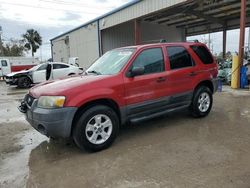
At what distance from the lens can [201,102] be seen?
548 centimetres

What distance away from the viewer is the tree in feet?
159

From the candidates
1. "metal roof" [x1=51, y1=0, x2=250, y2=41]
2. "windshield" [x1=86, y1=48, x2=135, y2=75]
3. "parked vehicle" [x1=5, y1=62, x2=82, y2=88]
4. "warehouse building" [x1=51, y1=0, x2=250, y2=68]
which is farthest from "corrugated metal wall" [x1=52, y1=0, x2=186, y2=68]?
"windshield" [x1=86, y1=48, x2=135, y2=75]

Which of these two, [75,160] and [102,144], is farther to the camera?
[102,144]

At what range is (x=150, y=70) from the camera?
4484mm

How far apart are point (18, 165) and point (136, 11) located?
11949mm

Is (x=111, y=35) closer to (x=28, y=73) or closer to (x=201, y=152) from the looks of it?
(x=28, y=73)

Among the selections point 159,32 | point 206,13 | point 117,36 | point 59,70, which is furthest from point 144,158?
point 159,32

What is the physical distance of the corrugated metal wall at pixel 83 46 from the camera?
18.9m

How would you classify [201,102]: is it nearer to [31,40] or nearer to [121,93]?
[121,93]

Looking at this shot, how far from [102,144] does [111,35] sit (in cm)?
1582

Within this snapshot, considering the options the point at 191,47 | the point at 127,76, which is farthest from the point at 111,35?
the point at 127,76

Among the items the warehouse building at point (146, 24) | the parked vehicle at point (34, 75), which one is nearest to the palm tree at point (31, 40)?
the warehouse building at point (146, 24)

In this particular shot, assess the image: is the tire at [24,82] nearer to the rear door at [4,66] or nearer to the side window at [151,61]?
the rear door at [4,66]

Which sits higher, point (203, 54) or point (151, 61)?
point (203, 54)
